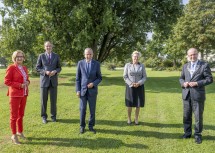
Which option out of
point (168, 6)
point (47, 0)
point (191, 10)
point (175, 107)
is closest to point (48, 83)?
point (175, 107)

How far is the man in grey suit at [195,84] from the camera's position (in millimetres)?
6078

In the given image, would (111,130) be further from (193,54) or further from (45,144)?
(193,54)

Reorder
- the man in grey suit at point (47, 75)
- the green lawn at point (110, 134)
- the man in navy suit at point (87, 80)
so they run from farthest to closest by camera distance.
A: the man in grey suit at point (47, 75) → the man in navy suit at point (87, 80) → the green lawn at point (110, 134)

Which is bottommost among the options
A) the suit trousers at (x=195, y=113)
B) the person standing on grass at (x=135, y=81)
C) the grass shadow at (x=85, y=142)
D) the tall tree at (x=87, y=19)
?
the grass shadow at (x=85, y=142)

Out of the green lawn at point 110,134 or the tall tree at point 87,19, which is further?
the tall tree at point 87,19

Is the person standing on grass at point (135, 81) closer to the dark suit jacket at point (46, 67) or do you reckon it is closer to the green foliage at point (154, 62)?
the dark suit jacket at point (46, 67)

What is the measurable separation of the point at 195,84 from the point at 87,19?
1430 centimetres

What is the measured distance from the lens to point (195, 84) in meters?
6.05

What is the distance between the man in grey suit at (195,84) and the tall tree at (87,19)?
498 inches

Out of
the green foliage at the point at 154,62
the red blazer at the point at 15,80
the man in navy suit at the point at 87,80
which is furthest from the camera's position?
the green foliage at the point at 154,62

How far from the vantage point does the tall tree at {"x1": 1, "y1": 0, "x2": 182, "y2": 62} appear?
19.2 meters

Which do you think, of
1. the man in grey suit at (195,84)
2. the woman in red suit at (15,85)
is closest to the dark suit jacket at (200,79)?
the man in grey suit at (195,84)

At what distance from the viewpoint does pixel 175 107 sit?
10.7 metres

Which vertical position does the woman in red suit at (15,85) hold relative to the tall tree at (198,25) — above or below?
below
